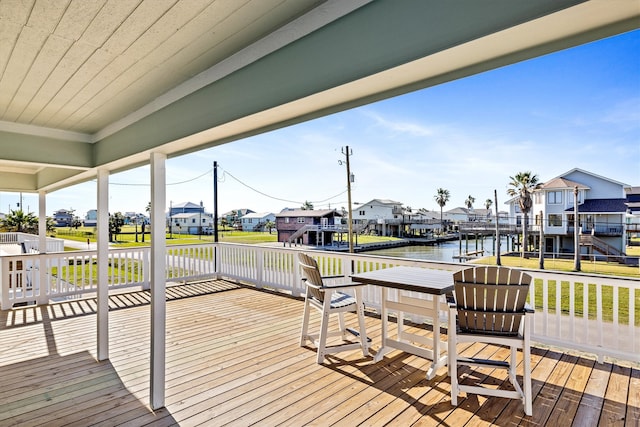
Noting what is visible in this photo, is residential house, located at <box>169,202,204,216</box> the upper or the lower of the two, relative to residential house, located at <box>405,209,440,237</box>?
upper

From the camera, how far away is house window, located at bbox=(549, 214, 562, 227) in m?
20.1

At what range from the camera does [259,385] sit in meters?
2.95

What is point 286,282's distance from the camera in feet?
20.9

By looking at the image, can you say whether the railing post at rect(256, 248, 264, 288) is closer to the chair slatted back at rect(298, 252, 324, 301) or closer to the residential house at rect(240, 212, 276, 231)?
the chair slatted back at rect(298, 252, 324, 301)

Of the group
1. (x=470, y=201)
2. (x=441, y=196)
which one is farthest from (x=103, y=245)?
(x=470, y=201)

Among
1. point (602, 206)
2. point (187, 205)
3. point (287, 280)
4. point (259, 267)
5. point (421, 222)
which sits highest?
point (187, 205)

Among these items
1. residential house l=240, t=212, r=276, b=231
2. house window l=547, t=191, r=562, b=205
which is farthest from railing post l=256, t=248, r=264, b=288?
residential house l=240, t=212, r=276, b=231

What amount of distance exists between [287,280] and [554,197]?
1954cm

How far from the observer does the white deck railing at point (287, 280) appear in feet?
10.9

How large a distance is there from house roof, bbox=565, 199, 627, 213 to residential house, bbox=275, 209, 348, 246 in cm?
1676

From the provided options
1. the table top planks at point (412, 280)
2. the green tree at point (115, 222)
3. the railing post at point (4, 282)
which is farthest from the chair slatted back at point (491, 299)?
the green tree at point (115, 222)

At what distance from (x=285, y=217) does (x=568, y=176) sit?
2029cm

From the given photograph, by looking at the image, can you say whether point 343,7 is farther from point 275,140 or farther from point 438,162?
point 438,162

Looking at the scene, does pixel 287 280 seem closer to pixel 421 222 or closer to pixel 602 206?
pixel 602 206
